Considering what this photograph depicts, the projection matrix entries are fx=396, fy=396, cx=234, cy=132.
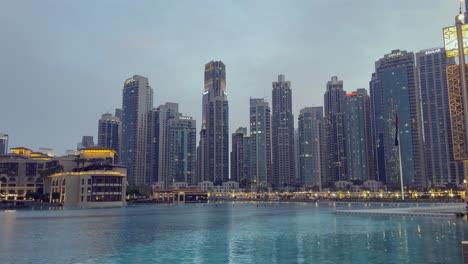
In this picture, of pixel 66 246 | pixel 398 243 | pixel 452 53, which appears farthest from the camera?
pixel 452 53

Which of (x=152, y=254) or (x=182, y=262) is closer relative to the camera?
(x=182, y=262)

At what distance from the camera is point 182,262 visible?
40688mm

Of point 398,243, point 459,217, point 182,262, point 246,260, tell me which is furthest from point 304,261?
point 459,217

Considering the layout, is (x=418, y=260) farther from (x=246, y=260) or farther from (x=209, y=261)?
(x=209, y=261)

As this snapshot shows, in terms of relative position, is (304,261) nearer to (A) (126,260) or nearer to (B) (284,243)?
(B) (284,243)

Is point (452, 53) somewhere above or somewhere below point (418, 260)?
above

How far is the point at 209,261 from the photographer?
135 ft

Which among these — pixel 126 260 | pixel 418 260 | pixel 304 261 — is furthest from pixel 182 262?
pixel 418 260

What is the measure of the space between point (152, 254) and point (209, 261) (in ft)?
29.2

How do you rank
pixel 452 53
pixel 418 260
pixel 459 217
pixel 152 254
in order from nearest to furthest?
1. pixel 418 260
2. pixel 152 254
3. pixel 452 53
4. pixel 459 217

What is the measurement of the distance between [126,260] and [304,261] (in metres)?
18.7

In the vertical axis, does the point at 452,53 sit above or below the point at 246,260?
above

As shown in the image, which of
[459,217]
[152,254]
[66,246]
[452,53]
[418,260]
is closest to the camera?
[418,260]

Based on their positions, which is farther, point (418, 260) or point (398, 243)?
point (398, 243)
